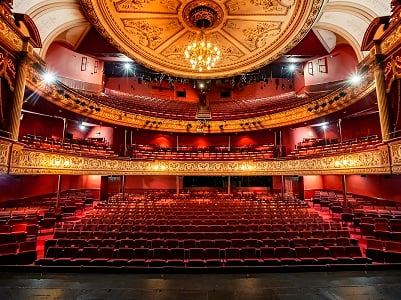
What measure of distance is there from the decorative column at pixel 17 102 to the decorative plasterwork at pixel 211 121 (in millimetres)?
1474

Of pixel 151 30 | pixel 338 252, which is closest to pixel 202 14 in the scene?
pixel 151 30

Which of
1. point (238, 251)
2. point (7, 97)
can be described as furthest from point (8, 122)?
point (238, 251)

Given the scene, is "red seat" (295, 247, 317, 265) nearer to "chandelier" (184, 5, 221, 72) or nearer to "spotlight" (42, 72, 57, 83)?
"chandelier" (184, 5, 221, 72)

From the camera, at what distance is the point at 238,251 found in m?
4.07

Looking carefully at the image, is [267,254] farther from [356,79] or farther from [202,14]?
[202,14]

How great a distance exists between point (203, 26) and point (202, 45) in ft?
6.11

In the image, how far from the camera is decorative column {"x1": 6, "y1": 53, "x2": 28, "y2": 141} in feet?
17.9

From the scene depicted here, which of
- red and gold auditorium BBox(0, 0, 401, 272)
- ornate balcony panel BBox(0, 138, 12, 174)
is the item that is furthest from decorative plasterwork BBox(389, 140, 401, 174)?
ornate balcony panel BBox(0, 138, 12, 174)

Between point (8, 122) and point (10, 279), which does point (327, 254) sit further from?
point (8, 122)

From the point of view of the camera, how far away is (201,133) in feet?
46.3

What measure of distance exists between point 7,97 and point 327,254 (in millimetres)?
8201

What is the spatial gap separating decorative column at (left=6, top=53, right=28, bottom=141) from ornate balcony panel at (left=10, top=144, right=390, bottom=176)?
21.4 inches

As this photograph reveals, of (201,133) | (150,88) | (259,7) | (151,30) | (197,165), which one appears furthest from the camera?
(150,88)

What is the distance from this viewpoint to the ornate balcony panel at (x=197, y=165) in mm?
6030
